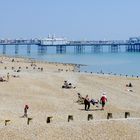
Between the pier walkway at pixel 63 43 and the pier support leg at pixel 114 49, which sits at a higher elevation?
the pier walkway at pixel 63 43

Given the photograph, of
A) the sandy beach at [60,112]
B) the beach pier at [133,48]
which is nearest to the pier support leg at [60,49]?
the beach pier at [133,48]

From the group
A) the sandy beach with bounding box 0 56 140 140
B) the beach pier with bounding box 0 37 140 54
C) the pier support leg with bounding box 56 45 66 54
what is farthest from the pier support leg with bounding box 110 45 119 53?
the sandy beach with bounding box 0 56 140 140

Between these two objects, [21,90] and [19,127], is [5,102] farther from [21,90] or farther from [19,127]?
[19,127]

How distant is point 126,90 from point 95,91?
3.14 metres

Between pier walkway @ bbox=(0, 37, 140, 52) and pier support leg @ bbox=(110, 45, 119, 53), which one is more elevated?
pier walkway @ bbox=(0, 37, 140, 52)

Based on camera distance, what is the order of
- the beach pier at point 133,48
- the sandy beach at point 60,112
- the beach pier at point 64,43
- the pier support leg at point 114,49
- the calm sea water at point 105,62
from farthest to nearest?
the pier support leg at point 114,49 < the beach pier at point 133,48 < the beach pier at point 64,43 < the calm sea water at point 105,62 < the sandy beach at point 60,112

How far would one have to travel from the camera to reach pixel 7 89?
33125mm

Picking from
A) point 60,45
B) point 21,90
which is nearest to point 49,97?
point 21,90

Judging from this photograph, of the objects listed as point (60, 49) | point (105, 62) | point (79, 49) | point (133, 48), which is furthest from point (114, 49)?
point (105, 62)

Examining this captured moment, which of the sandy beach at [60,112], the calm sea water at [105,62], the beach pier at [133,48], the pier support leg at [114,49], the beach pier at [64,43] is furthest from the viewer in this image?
the pier support leg at [114,49]

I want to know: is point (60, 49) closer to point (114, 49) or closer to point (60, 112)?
point (114, 49)

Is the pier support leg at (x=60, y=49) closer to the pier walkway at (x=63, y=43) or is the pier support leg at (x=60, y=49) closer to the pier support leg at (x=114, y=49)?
the pier walkway at (x=63, y=43)

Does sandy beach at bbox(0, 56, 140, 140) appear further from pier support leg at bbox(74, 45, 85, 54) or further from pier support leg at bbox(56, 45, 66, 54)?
pier support leg at bbox(74, 45, 85, 54)

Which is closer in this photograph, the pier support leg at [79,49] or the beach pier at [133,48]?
the pier support leg at [79,49]
